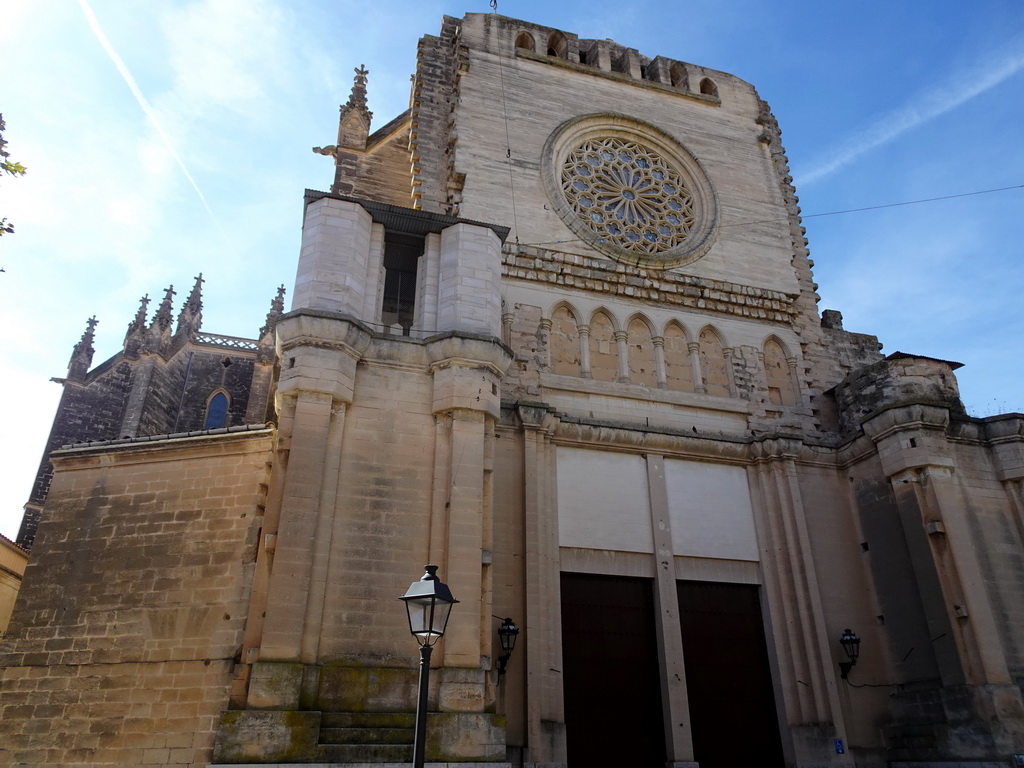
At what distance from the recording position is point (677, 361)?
1655cm

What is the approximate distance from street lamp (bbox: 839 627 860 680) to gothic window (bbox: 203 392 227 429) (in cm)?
2805

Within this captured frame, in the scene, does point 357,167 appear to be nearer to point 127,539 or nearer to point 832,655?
point 127,539

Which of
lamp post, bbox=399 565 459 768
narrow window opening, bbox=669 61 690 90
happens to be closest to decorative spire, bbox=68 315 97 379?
narrow window opening, bbox=669 61 690 90

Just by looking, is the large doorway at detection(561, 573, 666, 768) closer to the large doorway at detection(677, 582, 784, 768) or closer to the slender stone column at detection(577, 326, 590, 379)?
the large doorway at detection(677, 582, 784, 768)

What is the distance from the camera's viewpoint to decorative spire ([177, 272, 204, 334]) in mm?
36781

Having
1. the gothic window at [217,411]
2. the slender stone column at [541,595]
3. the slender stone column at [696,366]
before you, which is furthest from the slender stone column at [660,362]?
the gothic window at [217,411]

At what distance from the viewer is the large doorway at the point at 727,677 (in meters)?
13.1

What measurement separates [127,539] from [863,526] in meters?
13.6

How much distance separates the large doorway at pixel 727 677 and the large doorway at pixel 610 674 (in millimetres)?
A: 711

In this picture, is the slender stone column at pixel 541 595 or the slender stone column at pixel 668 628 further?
the slender stone column at pixel 668 628

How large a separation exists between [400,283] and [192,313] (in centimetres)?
2665

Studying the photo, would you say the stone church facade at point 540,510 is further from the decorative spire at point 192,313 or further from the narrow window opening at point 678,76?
the decorative spire at point 192,313

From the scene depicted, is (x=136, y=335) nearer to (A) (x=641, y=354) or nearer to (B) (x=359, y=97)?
(B) (x=359, y=97)

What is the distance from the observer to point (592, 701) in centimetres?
1279
